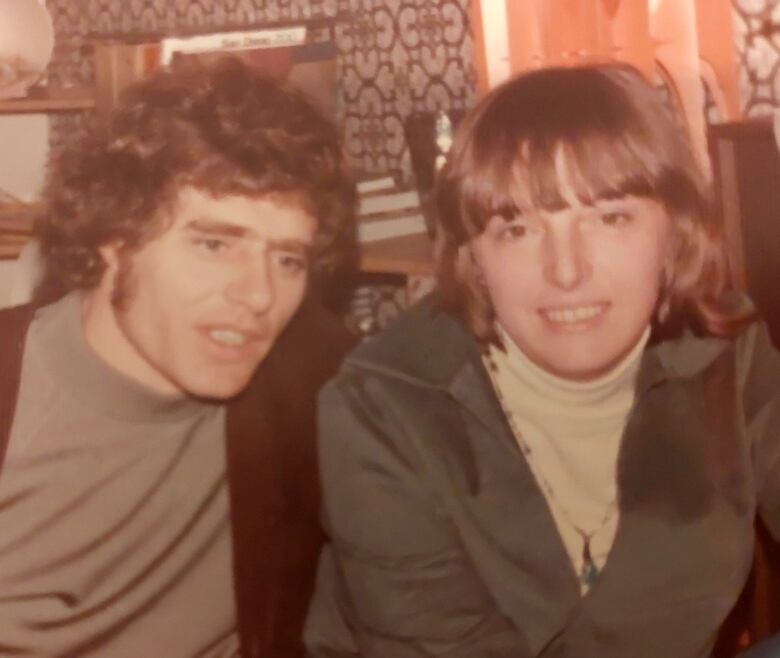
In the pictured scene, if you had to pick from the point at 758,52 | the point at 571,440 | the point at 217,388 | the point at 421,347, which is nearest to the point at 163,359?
A: the point at 217,388

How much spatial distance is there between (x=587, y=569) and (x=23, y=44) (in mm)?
491

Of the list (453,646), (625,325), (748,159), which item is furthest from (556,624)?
(748,159)

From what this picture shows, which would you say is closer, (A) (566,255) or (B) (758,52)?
(A) (566,255)

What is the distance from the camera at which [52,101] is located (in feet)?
2.55

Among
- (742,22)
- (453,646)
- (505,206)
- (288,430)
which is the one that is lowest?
(453,646)

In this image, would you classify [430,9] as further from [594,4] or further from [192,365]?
[192,365]

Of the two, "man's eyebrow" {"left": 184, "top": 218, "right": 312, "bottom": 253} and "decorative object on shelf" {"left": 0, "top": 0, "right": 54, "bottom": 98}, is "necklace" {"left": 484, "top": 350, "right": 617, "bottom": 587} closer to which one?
"man's eyebrow" {"left": 184, "top": 218, "right": 312, "bottom": 253}

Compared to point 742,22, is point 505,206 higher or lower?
lower

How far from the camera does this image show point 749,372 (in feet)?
2.80

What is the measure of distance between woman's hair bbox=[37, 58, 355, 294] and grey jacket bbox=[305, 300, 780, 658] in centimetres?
14

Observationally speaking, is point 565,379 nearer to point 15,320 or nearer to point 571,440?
point 571,440

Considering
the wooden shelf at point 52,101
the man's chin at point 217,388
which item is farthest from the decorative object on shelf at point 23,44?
the man's chin at point 217,388

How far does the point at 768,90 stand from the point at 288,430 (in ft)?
1.34

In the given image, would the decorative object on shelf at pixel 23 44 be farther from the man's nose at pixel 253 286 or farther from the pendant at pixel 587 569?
the pendant at pixel 587 569
